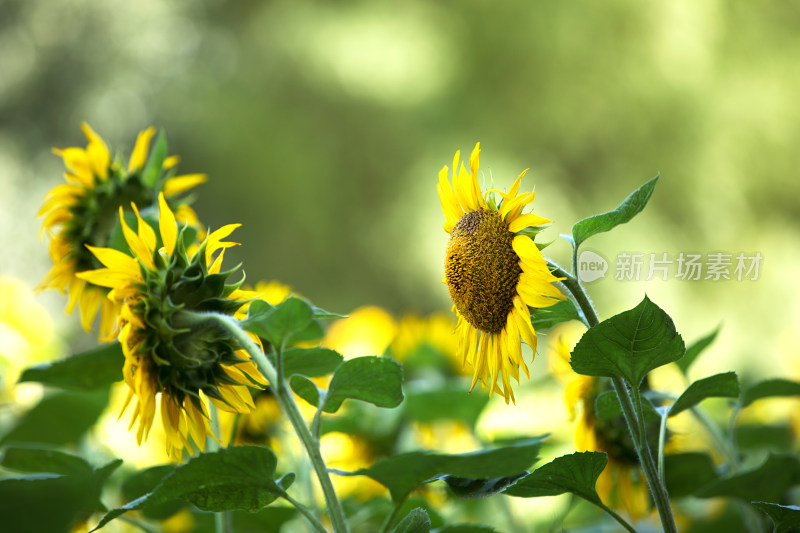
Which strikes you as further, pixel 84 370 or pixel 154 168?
pixel 154 168

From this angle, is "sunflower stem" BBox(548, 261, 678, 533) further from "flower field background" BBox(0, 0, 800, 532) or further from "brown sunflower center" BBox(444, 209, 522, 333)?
"flower field background" BBox(0, 0, 800, 532)

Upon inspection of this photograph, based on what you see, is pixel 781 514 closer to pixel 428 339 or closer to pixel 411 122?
pixel 428 339

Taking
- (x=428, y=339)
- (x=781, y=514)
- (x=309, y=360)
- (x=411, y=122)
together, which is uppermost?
(x=411, y=122)

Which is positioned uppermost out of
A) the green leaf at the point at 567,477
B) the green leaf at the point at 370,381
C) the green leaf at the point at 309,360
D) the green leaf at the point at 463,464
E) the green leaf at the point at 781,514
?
→ the green leaf at the point at 309,360

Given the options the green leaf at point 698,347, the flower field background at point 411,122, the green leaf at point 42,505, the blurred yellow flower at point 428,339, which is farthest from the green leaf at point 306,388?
the flower field background at point 411,122

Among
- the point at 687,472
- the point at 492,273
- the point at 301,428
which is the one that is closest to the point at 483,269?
the point at 492,273

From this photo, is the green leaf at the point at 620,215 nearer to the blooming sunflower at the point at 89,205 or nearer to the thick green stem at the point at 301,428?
the thick green stem at the point at 301,428

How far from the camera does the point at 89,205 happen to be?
0.52 m

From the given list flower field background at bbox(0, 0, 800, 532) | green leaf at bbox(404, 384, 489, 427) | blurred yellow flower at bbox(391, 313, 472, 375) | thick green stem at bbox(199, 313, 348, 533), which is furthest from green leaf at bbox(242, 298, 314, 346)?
flower field background at bbox(0, 0, 800, 532)

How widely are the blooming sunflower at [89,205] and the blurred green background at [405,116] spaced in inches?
108

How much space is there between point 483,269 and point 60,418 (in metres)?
0.33

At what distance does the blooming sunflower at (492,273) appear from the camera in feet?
1.08

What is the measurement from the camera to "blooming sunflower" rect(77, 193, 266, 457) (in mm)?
330

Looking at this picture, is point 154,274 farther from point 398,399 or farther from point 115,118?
point 115,118
